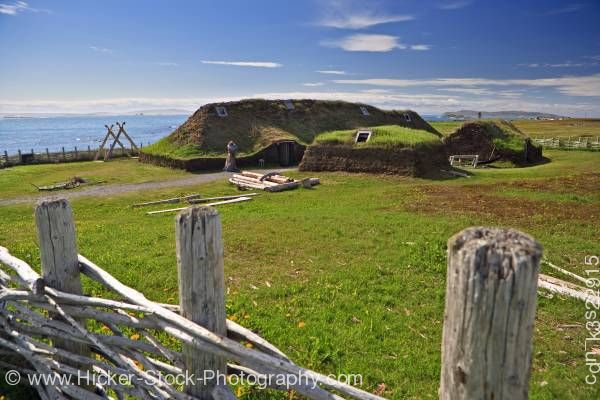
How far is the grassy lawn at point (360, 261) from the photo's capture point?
5180 mm

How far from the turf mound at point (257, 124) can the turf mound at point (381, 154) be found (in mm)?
6761

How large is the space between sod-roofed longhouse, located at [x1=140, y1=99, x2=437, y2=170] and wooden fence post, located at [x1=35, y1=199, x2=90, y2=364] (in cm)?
2531

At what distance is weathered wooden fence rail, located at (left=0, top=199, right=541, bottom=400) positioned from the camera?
5.89 feet

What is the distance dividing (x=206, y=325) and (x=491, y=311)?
194cm

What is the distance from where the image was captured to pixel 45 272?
12.2ft

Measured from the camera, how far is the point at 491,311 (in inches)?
70.7

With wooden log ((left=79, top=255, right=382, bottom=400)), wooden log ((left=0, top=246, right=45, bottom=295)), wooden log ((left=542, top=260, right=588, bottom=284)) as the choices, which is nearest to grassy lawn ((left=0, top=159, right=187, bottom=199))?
wooden log ((left=0, top=246, right=45, bottom=295))

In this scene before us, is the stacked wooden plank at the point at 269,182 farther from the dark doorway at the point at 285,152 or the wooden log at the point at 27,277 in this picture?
the wooden log at the point at 27,277

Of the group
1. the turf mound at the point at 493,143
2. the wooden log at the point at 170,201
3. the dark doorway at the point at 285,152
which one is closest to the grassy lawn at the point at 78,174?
the wooden log at the point at 170,201

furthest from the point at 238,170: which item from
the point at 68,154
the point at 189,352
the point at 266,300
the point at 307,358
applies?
the point at 189,352

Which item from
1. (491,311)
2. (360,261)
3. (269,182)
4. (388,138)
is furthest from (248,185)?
(491,311)

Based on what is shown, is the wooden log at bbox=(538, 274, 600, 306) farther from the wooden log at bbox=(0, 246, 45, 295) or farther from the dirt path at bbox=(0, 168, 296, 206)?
the dirt path at bbox=(0, 168, 296, 206)

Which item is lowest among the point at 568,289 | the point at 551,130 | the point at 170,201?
the point at 568,289

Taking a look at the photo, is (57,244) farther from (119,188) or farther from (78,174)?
(78,174)
